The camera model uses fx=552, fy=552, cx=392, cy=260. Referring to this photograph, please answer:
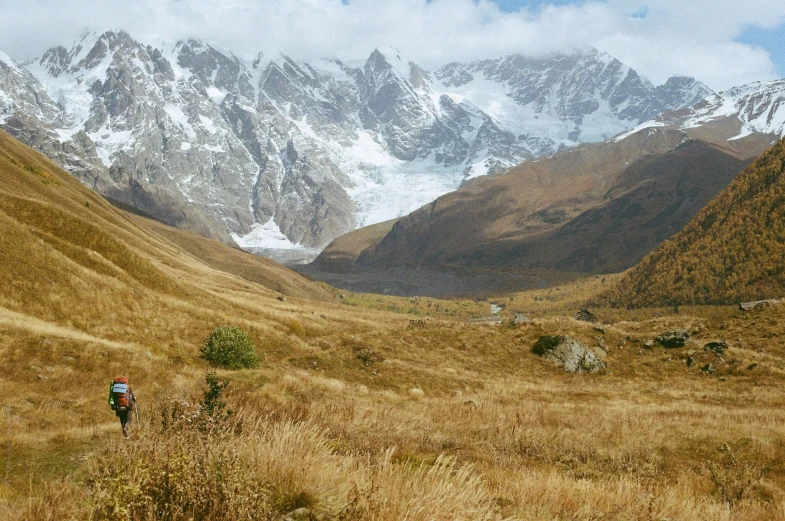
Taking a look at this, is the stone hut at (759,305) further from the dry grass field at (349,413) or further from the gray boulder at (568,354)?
the gray boulder at (568,354)

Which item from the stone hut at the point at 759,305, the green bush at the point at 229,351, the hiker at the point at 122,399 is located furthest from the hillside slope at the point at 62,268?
the stone hut at the point at 759,305

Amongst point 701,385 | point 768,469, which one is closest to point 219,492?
point 768,469

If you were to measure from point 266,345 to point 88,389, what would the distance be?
16.9m

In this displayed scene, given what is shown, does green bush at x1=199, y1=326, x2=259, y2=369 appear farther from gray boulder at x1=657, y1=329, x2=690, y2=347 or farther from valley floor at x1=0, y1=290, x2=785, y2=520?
gray boulder at x1=657, y1=329, x2=690, y2=347

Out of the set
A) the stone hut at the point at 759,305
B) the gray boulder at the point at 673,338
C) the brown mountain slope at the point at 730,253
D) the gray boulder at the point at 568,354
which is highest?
the brown mountain slope at the point at 730,253

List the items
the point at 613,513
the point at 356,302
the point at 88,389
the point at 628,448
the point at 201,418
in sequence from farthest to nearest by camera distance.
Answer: the point at 356,302, the point at 88,389, the point at 628,448, the point at 201,418, the point at 613,513

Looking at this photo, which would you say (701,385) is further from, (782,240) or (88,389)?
(782,240)

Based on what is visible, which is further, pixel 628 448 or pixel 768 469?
pixel 628 448

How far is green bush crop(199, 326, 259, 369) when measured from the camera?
25984mm

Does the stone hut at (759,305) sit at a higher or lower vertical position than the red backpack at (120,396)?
higher

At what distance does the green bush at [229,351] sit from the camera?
2598 centimetres

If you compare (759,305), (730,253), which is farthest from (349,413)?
(730,253)

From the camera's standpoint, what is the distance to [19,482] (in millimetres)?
7449

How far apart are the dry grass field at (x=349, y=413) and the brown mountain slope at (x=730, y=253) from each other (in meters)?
23.2
